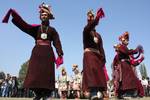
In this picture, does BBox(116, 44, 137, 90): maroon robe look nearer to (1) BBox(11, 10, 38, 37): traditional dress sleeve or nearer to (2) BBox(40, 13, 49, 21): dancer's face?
(2) BBox(40, 13, 49, 21): dancer's face

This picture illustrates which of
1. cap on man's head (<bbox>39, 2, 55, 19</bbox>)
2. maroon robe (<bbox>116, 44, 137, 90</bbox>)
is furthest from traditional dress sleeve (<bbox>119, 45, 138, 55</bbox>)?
cap on man's head (<bbox>39, 2, 55, 19</bbox>)

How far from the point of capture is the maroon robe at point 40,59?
9.65m

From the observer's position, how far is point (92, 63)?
10.4 metres

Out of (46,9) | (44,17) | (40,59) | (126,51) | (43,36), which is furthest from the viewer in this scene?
(126,51)

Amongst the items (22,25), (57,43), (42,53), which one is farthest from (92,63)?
(22,25)

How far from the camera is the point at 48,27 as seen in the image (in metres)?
10.3

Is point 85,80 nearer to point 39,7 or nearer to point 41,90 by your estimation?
point 41,90

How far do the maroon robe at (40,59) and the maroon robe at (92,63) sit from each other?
0.81 metres

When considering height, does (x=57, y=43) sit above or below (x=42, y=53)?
above

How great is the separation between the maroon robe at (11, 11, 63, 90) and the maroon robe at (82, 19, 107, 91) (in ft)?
2.67

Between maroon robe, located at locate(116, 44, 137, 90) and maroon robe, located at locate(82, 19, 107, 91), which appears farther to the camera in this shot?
maroon robe, located at locate(116, 44, 137, 90)

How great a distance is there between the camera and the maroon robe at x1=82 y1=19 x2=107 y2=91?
10234 millimetres

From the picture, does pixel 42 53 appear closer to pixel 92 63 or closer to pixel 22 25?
pixel 22 25

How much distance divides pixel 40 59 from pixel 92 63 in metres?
1.45
